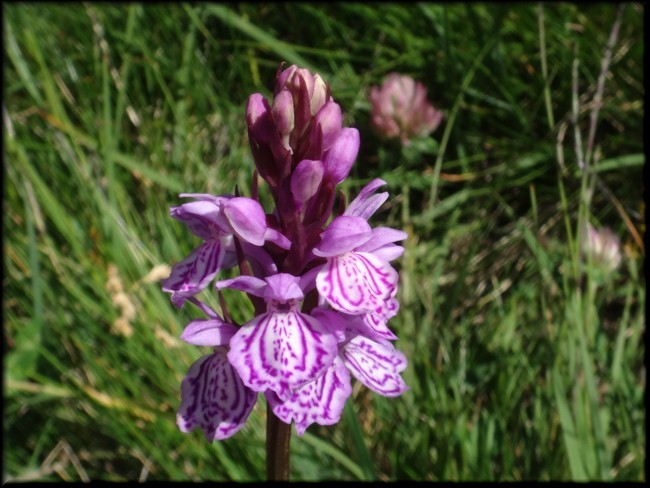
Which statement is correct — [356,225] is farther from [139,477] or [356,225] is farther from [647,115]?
[647,115]

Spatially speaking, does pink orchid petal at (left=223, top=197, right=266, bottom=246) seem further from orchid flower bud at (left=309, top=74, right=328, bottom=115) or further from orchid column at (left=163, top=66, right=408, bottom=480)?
orchid flower bud at (left=309, top=74, right=328, bottom=115)

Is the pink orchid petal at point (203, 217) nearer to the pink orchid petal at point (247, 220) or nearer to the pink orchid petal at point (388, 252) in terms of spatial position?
the pink orchid petal at point (247, 220)

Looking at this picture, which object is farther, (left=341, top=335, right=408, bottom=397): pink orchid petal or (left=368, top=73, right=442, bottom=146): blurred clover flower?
(left=368, top=73, right=442, bottom=146): blurred clover flower

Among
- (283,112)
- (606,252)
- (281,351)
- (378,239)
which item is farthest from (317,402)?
(606,252)

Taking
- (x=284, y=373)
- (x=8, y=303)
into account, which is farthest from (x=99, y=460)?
(x=284, y=373)

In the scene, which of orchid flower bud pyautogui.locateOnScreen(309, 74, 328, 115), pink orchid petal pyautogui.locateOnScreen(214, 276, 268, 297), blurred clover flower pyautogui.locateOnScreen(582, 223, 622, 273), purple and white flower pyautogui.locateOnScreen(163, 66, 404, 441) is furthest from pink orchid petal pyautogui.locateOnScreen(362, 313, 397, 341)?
blurred clover flower pyautogui.locateOnScreen(582, 223, 622, 273)

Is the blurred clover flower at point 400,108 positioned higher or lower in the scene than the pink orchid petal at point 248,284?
lower

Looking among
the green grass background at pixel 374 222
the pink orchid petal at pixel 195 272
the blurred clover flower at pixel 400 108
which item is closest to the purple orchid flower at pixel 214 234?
the pink orchid petal at pixel 195 272
